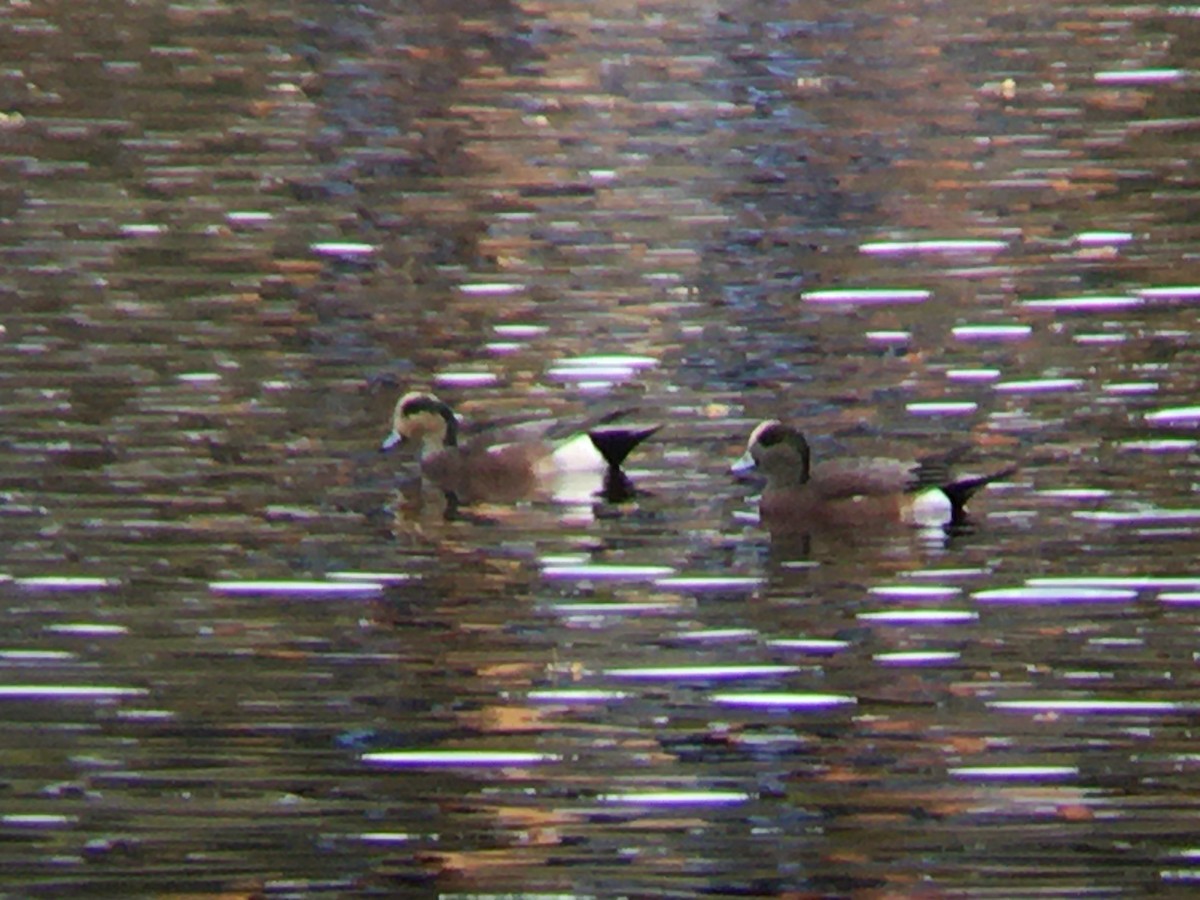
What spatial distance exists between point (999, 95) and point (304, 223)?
10021 mm

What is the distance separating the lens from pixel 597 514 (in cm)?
1435

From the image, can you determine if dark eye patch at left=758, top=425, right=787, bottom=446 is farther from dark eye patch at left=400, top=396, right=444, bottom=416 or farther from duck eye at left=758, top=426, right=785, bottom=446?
dark eye patch at left=400, top=396, right=444, bottom=416

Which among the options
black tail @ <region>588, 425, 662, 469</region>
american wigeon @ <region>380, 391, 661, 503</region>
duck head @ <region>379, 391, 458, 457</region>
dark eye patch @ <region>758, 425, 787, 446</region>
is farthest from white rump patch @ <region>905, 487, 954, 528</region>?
duck head @ <region>379, 391, 458, 457</region>

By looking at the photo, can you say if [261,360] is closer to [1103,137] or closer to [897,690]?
[897,690]

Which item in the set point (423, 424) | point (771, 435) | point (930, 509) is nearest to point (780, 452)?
point (771, 435)

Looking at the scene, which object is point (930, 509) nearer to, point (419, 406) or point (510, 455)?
point (510, 455)

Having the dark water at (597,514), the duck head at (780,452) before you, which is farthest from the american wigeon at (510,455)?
the duck head at (780,452)

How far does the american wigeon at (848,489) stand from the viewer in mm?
13750

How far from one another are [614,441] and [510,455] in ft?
1.99

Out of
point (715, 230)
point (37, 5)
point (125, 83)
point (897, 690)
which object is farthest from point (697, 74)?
point (897, 690)

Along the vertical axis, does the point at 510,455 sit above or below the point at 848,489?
below

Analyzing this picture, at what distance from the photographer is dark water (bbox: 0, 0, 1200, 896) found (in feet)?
31.7

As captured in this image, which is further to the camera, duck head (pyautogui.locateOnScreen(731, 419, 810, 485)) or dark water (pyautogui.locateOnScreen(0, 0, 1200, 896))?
duck head (pyautogui.locateOnScreen(731, 419, 810, 485))

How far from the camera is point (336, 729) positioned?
419 inches
